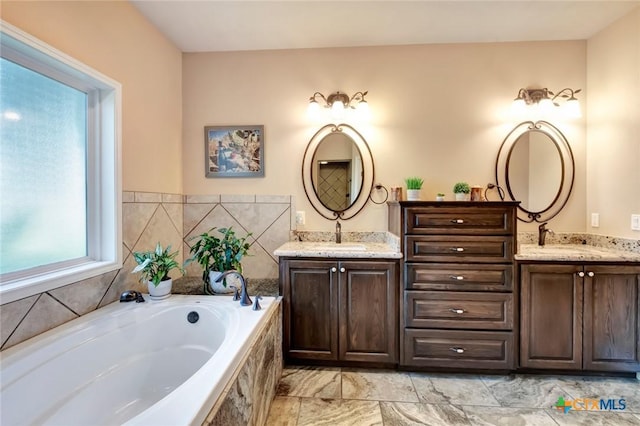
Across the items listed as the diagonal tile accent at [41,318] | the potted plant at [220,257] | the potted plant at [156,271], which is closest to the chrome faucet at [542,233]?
the potted plant at [220,257]

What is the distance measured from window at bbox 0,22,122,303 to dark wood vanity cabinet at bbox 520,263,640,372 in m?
2.86

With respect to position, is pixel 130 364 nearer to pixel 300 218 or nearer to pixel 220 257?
pixel 220 257

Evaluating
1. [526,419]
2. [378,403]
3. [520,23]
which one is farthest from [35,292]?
[520,23]

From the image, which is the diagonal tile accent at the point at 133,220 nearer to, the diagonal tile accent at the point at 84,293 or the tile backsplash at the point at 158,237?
the tile backsplash at the point at 158,237

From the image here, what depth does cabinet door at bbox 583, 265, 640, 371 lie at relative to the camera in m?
1.87

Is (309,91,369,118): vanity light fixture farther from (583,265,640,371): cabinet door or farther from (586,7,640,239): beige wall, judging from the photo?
(583,265,640,371): cabinet door

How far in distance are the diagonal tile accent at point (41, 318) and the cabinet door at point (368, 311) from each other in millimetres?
1620

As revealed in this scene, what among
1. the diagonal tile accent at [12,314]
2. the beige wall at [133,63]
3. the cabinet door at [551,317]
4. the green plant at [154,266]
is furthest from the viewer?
the cabinet door at [551,317]

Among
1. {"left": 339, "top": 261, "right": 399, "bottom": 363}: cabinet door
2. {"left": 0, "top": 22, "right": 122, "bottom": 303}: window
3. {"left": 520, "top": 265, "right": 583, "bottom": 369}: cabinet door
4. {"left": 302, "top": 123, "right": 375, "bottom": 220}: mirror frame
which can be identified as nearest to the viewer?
{"left": 0, "top": 22, "right": 122, "bottom": 303}: window

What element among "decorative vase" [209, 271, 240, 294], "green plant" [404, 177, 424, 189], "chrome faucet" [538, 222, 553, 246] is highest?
"green plant" [404, 177, 424, 189]

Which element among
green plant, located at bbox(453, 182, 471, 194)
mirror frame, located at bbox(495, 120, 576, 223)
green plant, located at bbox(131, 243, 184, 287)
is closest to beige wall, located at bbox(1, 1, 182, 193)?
green plant, located at bbox(131, 243, 184, 287)

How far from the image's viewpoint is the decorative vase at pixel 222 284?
2000 mm

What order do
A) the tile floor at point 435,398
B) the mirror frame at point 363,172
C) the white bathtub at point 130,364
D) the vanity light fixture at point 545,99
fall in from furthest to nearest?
the mirror frame at point 363,172, the vanity light fixture at point 545,99, the tile floor at point 435,398, the white bathtub at point 130,364

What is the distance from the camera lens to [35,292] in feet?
4.27
